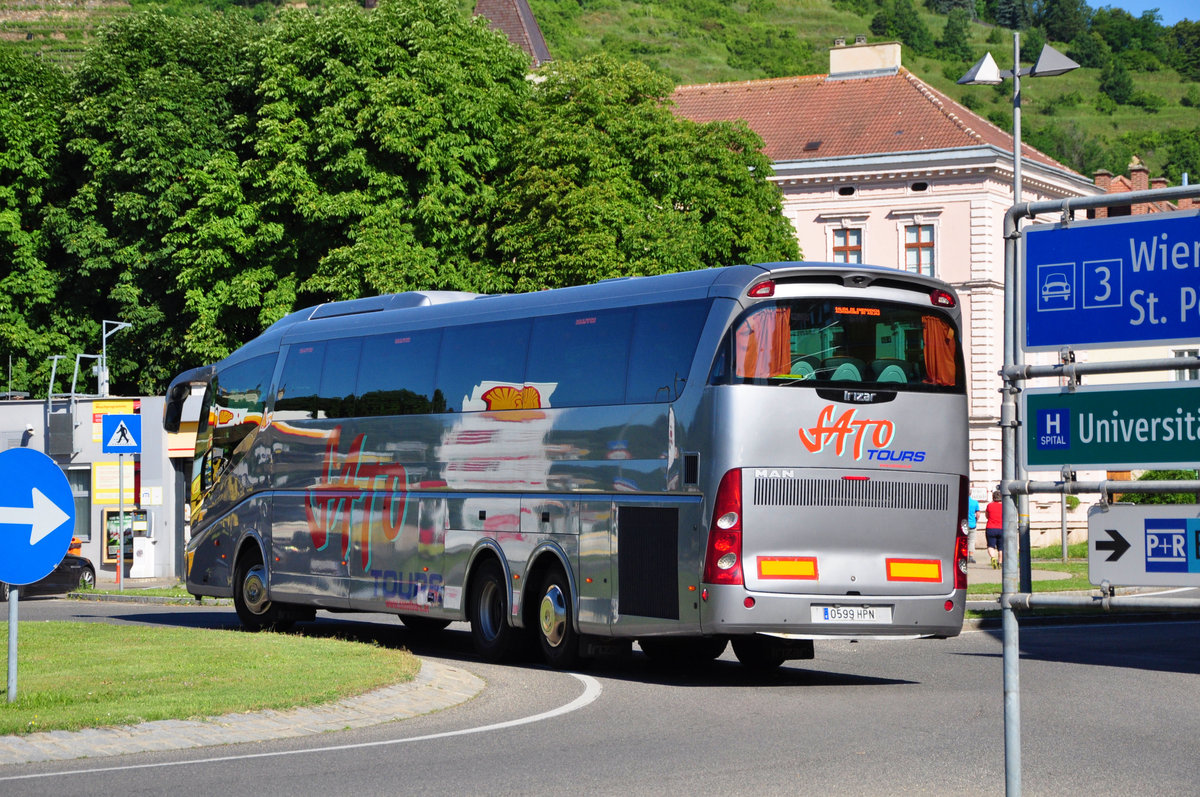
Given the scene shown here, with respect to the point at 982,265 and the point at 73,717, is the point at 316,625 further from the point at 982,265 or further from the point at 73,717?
the point at 982,265

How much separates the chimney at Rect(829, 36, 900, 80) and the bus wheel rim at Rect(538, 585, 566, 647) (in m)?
52.2

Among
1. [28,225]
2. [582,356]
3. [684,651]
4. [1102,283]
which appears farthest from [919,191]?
[1102,283]

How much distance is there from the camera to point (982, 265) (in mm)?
58188

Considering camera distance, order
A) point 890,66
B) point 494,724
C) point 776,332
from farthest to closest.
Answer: point 890,66 → point 776,332 → point 494,724

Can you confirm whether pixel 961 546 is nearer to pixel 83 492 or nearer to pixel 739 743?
pixel 739 743

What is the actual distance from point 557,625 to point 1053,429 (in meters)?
11.3

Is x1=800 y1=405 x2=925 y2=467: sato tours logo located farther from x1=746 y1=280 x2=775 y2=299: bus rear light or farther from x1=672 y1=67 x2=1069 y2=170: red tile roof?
x1=672 y1=67 x2=1069 y2=170: red tile roof

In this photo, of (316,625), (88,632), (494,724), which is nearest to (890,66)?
(316,625)

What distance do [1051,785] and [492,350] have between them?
32.6 feet

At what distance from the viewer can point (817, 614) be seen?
14.8m

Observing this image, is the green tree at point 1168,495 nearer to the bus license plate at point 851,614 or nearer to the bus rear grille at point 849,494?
the bus rear grille at point 849,494

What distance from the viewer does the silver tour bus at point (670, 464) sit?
48.6ft

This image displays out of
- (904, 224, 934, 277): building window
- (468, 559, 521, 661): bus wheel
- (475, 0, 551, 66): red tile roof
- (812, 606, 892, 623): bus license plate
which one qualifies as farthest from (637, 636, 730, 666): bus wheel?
(475, 0, 551, 66): red tile roof

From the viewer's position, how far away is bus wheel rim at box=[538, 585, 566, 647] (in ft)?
55.0
